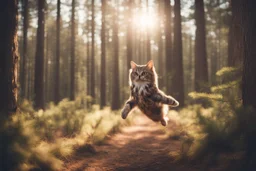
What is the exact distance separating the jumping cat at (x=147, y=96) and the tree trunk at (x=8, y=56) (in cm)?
315

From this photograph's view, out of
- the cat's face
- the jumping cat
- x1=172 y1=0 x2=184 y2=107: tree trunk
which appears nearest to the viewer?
the jumping cat

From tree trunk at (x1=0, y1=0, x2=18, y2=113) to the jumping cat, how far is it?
3148 millimetres

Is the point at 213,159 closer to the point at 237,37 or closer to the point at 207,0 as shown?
the point at 237,37

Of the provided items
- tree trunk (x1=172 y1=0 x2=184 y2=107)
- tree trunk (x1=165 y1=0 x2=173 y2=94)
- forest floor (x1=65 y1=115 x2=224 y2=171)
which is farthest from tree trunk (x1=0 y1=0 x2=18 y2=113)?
tree trunk (x1=165 y1=0 x2=173 y2=94)

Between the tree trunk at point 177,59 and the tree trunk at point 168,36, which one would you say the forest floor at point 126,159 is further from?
the tree trunk at point 168,36

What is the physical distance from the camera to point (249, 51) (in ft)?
14.7

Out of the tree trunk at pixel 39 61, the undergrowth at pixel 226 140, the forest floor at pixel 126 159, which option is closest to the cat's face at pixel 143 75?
the undergrowth at pixel 226 140

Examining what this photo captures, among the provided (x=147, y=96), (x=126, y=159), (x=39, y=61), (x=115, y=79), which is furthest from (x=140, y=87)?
(x=115, y=79)

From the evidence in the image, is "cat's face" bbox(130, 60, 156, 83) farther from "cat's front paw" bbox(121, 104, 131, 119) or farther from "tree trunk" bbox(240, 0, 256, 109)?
"tree trunk" bbox(240, 0, 256, 109)

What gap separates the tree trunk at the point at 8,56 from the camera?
5.91m

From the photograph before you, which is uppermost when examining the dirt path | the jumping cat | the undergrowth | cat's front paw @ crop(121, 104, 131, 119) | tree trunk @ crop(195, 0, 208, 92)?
tree trunk @ crop(195, 0, 208, 92)

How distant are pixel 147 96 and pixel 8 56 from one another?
392 centimetres

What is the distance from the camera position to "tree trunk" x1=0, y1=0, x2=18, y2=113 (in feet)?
19.4

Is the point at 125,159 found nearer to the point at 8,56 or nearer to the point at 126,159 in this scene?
the point at 126,159
